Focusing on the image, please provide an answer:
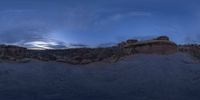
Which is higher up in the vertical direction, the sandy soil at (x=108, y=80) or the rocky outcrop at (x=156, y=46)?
the rocky outcrop at (x=156, y=46)

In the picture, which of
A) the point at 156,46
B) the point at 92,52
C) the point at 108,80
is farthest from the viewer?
the point at 92,52

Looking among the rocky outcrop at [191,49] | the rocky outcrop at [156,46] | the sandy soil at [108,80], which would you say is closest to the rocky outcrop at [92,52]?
the rocky outcrop at [156,46]

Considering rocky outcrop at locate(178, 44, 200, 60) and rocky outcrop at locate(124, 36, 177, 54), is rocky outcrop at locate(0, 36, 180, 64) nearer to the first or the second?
rocky outcrop at locate(124, 36, 177, 54)

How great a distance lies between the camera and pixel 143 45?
55.1ft

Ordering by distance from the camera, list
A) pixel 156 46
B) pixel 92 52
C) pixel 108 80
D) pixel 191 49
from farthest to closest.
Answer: pixel 92 52 < pixel 191 49 < pixel 156 46 < pixel 108 80

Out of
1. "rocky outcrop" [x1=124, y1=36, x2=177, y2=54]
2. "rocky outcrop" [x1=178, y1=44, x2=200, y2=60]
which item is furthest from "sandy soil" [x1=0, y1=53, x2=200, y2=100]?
"rocky outcrop" [x1=178, y1=44, x2=200, y2=60]

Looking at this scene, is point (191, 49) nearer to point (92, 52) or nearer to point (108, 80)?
point (108, 80)

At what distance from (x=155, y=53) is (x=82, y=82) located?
10.3 feet

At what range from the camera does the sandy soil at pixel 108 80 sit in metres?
15.2

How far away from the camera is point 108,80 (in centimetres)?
1598

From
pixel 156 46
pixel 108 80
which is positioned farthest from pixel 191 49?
pixel 108 80

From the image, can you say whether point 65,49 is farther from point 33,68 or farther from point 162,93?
point 162,93

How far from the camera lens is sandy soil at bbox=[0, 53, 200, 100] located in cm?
1520

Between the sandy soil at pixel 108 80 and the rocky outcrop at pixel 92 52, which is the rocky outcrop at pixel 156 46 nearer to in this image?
the rocky outcrop at pixel 92 52
